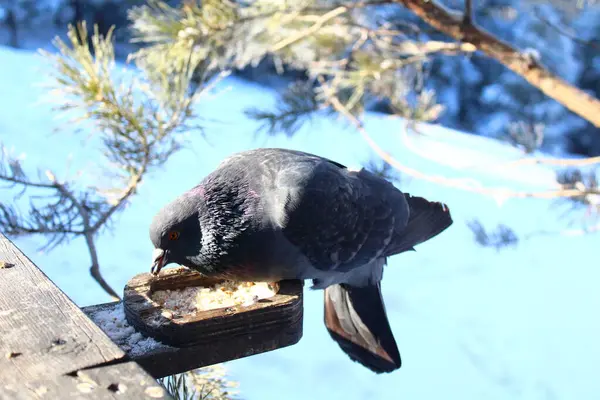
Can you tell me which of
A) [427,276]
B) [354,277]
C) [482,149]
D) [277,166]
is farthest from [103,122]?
[482,149]

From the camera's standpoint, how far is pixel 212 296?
0.91 metres

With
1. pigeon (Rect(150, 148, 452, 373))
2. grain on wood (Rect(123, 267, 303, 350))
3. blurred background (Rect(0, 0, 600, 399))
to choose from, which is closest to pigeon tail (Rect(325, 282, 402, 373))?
pigeon (Rect(150, 148, 452, 373))

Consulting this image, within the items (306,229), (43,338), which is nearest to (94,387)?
(43,338)

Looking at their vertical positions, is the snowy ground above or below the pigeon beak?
below

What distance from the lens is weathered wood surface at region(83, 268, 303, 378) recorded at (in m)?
0.71

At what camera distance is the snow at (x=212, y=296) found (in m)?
0.82

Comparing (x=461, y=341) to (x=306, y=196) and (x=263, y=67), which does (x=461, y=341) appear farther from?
(x=263, y=67)

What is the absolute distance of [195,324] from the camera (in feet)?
2.35

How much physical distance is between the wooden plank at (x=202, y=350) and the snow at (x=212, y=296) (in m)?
0.05

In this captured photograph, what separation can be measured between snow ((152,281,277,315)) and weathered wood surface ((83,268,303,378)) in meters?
0.03

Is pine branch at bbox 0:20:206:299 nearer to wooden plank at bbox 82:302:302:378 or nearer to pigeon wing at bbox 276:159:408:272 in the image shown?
pigeon wing at bbox 276:159:408:272

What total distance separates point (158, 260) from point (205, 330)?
0.21 metres

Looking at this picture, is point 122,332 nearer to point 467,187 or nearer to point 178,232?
point 178,232

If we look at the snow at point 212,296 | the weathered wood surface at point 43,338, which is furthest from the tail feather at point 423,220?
the weathered wood surface at point 43,338
